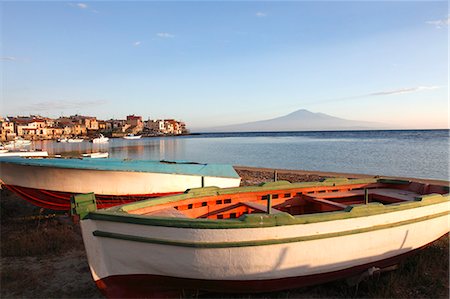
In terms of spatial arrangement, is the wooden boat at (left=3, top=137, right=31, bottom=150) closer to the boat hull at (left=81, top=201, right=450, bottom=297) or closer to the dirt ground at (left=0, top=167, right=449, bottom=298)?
the dirt ground at (left=0, top=167, right=449, bottom=298)

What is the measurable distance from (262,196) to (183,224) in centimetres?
373

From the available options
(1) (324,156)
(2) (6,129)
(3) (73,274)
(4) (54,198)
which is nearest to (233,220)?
(3) (73,274)

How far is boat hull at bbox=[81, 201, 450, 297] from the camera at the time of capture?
510 cm

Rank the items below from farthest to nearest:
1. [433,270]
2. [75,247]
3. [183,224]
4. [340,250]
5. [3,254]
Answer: [75,247] → [3,254] → [433,270] → [340,250] → [183,224]

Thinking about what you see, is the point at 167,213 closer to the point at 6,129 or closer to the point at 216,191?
the point at 216,191

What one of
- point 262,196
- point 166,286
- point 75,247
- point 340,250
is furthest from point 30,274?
point 340,250

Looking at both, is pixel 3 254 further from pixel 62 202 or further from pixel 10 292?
pixel 62 202

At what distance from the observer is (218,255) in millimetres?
5160

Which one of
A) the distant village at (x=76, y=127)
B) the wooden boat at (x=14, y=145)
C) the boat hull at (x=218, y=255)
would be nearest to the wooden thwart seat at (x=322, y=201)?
the boat hull at (x=218, y=255)

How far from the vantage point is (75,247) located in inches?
341

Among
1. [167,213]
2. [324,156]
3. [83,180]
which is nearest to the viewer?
[167,213]

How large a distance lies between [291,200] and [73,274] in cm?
572

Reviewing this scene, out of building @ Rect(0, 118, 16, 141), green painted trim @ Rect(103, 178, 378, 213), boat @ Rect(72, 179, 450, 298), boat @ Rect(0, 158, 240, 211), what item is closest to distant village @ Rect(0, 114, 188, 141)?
building @ Rect(0, 118, 16, 141)

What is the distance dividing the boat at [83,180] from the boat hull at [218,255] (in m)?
6.30
